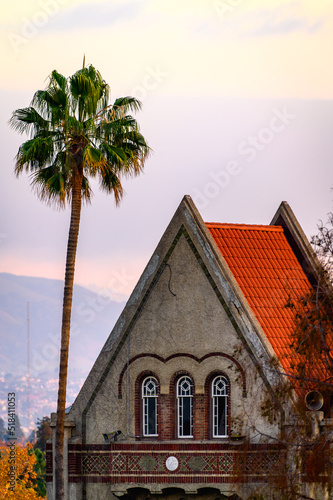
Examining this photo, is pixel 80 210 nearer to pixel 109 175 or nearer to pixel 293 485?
pixel 109 175

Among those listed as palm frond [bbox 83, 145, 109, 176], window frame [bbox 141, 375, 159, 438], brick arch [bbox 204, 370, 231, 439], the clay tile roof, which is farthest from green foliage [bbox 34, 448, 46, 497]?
palm frond [bbox 83, 145, 109, 176]

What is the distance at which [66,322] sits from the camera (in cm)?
4162

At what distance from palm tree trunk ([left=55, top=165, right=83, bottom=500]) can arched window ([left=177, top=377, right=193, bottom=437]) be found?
3.51 metres

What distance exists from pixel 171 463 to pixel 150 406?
206cm

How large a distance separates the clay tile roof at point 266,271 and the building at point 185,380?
4 cm

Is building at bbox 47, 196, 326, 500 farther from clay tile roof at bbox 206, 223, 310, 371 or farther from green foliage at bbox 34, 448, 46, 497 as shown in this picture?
green foliage at bbox 34, 448, 46, 497

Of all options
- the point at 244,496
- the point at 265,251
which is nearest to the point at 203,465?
the point at 244,496

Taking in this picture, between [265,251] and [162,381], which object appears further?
[265,251]

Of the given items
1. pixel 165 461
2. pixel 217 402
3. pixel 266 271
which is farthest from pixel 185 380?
pixel 266 271

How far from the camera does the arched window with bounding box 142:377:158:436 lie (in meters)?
41.2

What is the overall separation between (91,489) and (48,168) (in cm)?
999

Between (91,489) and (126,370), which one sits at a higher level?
(126,370)

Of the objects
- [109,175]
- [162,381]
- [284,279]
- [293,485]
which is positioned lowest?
[293,485]

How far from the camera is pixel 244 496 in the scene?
39062 millimetres
